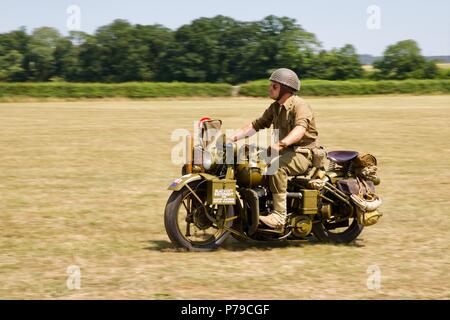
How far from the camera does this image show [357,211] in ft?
26.9

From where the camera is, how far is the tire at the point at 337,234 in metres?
8.33

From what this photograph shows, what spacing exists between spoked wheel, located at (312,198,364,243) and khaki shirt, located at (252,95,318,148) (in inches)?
36.8

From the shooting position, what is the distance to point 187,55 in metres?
97.4

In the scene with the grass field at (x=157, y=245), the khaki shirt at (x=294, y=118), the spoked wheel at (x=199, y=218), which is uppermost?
the khaki shirt at (x=294, y=118)

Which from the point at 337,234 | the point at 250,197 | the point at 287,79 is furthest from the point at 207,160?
the point at 337,234

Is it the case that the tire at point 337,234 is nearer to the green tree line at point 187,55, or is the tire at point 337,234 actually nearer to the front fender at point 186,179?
the front fender at point 186,179

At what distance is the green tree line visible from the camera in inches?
3494

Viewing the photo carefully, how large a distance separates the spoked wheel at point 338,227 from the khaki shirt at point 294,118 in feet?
3.06
